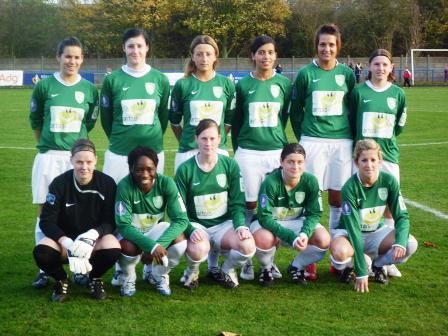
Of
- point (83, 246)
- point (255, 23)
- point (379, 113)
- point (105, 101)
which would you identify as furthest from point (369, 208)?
point (255, 23)

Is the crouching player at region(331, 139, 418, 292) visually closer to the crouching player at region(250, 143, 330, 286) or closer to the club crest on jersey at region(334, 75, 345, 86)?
the crouching player at region(250, 143, 330, 286)

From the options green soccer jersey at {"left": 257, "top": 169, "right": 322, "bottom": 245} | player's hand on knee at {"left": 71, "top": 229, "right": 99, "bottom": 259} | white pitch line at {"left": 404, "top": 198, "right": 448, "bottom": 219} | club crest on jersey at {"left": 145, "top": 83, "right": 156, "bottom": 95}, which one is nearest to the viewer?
player's hand on knee at {"left": 71, "top": 229, "right": 99, "bottom": 259}

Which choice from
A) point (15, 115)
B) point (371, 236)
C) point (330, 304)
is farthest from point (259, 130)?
point (15, 115)

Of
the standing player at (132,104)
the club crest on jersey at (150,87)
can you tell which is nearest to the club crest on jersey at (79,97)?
the standing player at (132,104)

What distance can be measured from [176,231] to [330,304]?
115 cm

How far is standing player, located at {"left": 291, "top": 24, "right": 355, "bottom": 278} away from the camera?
5.09 m

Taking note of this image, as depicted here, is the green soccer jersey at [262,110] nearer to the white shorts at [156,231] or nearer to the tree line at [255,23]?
the white shorts at [156,231]

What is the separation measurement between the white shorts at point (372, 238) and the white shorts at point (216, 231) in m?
0.80

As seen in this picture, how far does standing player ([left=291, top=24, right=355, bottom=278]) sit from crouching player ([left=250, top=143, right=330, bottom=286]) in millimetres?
495

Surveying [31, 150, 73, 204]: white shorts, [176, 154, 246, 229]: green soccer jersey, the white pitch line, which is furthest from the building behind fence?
[176, 154, 246, 229]: green soccer jersey

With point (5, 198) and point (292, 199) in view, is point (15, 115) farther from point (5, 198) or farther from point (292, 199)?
point (292, 199)

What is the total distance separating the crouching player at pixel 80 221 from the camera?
4223mm

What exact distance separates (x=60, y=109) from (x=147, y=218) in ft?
3.71

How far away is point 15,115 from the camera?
18.0 m
